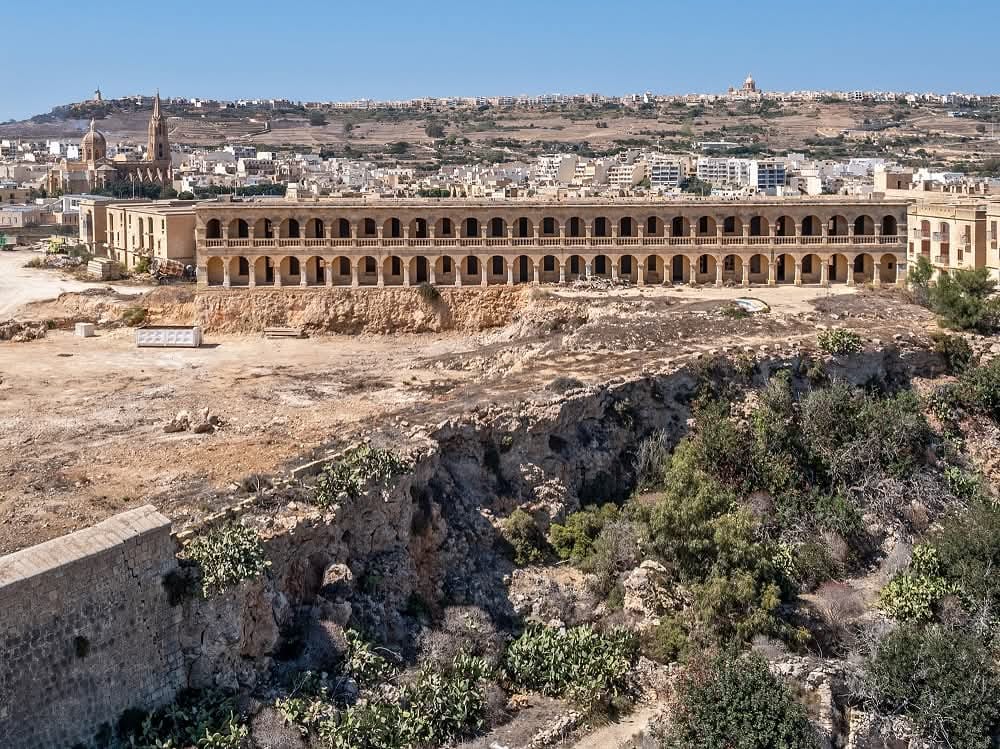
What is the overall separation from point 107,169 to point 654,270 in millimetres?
81321

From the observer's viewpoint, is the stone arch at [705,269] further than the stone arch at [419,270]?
Yes

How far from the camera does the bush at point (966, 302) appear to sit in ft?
125

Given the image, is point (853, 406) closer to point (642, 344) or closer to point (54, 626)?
point (642, 344)

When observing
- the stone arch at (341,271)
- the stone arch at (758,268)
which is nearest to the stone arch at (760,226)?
the stone arch at (758,268)

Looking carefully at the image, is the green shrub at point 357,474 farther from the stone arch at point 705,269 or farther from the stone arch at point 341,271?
the stone arch at point 705,269

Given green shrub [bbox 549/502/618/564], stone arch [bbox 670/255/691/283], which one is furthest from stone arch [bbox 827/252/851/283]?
green shrub [bbox 549/502/618/564]

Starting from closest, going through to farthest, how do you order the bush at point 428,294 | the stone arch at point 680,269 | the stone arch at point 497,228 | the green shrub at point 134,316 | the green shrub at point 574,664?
the green shrub at point 574,664, the green shrub at point 134,316, the bush at point 428,294, the stone arch at point 497,228, the stone arch at point 680,269

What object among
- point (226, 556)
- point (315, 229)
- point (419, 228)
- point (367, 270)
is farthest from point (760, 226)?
point (226, 556)

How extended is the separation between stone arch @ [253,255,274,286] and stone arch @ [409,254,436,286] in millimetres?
5272

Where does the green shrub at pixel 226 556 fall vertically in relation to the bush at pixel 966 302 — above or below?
below

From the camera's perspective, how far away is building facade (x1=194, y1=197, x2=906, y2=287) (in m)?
47.3

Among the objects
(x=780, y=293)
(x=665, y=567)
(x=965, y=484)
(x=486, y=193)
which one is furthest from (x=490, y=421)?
(x=486, y=193)

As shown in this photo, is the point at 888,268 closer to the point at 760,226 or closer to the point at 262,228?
the point at 760,226

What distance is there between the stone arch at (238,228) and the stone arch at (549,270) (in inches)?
441
